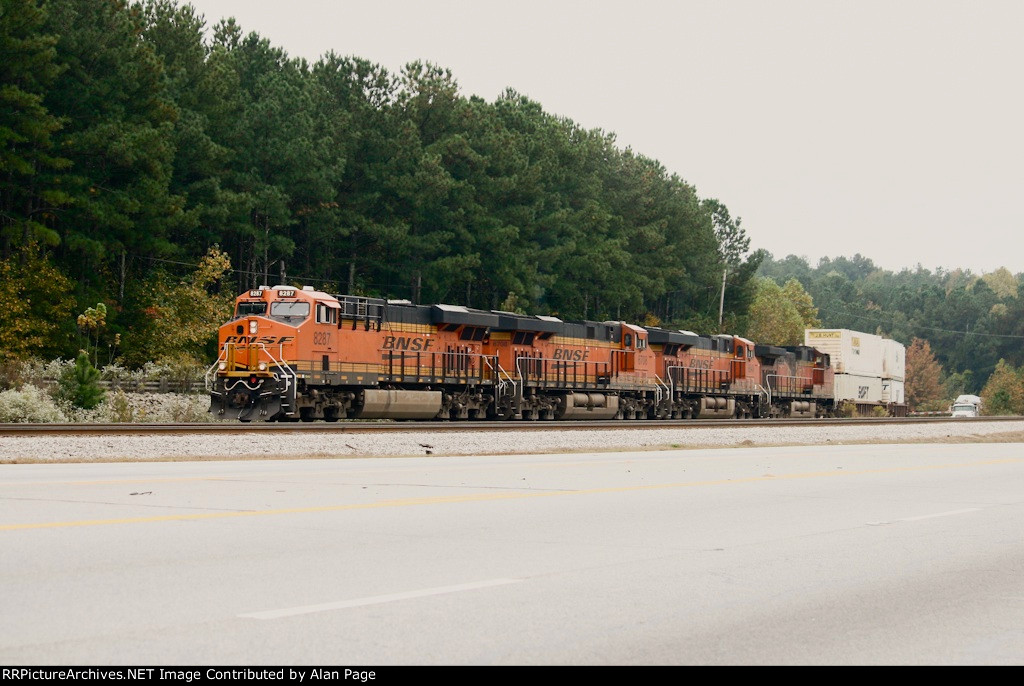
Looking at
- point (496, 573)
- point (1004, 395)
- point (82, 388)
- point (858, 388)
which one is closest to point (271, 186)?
point (82, 388)

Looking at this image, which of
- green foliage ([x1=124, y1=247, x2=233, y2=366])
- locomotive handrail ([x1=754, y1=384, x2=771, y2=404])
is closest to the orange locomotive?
locomotive handrail ([x1=754, y1=384, x2=771, y2=404])

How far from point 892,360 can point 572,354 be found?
127 feet

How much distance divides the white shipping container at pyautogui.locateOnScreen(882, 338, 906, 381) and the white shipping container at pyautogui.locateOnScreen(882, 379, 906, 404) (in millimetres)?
346

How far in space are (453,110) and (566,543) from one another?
207 ft

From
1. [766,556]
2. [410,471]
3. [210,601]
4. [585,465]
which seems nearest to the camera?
[210,601]

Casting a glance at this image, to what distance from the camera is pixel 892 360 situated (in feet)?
245

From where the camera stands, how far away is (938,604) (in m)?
7.26

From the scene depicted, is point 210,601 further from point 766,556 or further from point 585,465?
point 585,465

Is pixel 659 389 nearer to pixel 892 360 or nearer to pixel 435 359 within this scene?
pixel 435 359

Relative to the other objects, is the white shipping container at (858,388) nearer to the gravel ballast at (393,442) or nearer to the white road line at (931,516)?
the gravel ballast at (393,442)

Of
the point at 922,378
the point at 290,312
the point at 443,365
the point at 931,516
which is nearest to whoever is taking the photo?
the point at 931,516

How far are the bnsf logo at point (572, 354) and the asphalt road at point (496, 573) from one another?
27743 mm

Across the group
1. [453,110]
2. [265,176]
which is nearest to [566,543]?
[265,176]
